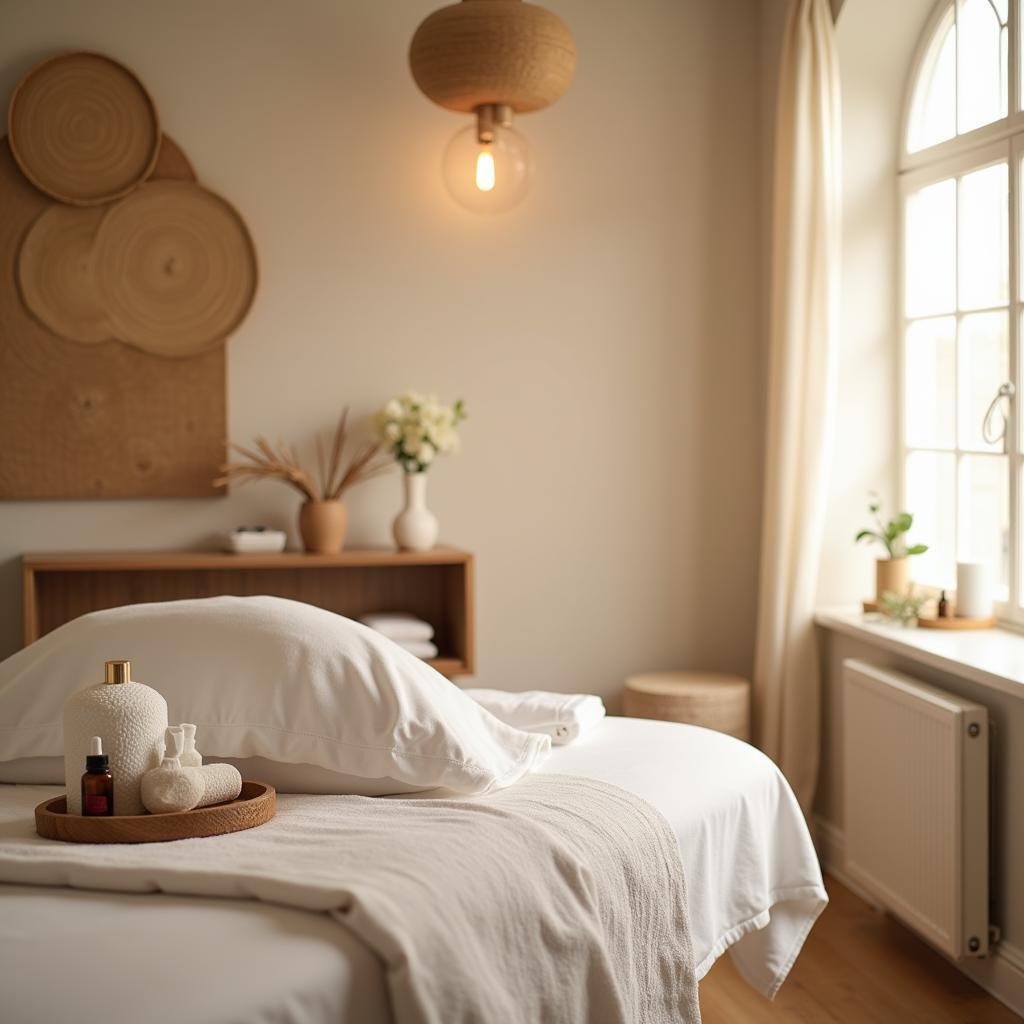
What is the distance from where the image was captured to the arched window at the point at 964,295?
9.52 feet

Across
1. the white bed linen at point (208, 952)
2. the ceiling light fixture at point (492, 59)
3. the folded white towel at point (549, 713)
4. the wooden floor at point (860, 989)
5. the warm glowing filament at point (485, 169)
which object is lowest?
the wooden floor at point (860, 989)

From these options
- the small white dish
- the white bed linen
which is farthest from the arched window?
the small white dish

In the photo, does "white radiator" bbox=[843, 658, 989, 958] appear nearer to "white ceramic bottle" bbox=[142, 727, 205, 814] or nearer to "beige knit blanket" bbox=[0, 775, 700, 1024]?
"beige knit blanket" bbox=[0, 775, 700, 1024]

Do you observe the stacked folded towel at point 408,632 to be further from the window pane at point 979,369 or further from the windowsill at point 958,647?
the window pane at point 979,369

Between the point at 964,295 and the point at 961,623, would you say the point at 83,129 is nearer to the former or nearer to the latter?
the point at 964,295

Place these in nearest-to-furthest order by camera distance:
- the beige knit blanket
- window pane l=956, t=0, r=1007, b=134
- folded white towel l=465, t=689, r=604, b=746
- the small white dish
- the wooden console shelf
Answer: the beige knit blanket < folded white towel l=465, t=689, r=604, b=746 < window pane l=956, t=0, r=1007, b=134 < the wooden console shelf < the small white dish

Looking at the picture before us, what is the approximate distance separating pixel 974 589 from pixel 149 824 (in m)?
2.11

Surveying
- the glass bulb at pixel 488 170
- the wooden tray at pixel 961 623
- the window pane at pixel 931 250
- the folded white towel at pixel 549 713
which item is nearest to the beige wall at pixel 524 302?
the glass bulb at pixel 488 170

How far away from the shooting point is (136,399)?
128 inches

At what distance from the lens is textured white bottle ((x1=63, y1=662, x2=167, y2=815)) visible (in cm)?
156

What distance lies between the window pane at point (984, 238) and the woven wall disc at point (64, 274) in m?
2.24

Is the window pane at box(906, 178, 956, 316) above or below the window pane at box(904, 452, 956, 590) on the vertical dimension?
above

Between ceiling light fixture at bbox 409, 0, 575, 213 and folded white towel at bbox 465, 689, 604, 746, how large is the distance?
1.55 m

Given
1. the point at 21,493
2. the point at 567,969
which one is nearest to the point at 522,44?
the point at 21,493
